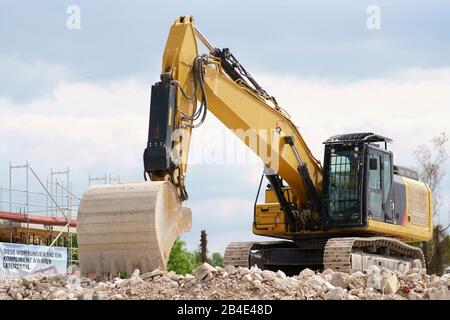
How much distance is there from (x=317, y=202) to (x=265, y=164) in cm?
154

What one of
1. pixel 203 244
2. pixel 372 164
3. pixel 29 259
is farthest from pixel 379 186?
pixel 203 244

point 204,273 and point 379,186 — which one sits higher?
point 379,186

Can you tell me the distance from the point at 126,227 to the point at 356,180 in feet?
23.6

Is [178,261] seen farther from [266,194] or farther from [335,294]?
[335,294]

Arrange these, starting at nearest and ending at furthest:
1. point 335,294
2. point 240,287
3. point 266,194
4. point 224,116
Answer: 1. point 335,294
2. point 240,287
3. point 224,116
4. point 266,194


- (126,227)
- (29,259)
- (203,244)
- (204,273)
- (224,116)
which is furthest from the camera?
(203,244)

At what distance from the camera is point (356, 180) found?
62.2 ft

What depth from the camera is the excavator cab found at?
18875mm

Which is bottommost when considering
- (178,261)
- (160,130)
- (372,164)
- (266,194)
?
(178,261)

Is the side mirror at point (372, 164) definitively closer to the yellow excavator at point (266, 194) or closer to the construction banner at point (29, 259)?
the yellow excavator at point (266, 194)

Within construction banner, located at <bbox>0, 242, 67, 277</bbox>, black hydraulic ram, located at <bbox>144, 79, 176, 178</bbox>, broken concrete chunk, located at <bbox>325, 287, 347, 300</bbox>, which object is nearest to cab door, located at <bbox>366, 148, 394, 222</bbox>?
black hydraulic ram, located at <bbox>144, 79, 176, 178</bbox>

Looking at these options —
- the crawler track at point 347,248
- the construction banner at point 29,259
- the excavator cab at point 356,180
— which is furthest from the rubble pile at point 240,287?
the construction banner at point 29,259
